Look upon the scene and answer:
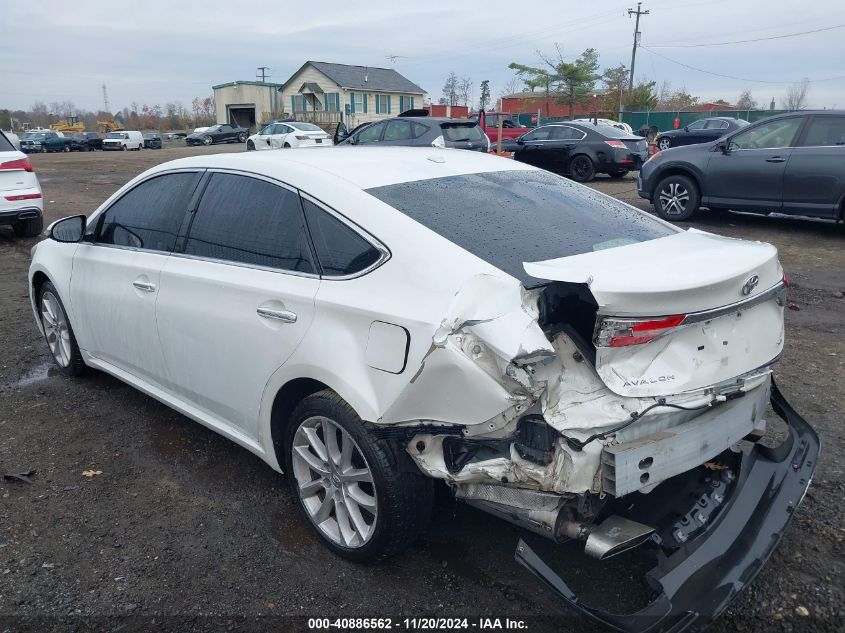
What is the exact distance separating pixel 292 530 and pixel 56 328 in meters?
2.89

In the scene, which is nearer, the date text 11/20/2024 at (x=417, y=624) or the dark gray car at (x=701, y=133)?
the date text 11/20/2024 at (x=417, y=624)

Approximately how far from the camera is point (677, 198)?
421 inches

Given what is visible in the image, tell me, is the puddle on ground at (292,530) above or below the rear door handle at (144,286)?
below

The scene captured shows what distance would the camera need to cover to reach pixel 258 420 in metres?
3.18

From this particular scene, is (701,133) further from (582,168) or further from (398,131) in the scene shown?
(398,131)

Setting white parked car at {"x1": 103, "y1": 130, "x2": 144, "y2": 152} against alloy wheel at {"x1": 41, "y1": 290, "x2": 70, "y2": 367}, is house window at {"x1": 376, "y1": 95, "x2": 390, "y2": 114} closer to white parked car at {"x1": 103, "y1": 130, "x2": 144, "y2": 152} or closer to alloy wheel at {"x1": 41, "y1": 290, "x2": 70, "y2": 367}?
white parked car at {"x1": 103, "y1": 130, "x2": 144, "y2": 152}

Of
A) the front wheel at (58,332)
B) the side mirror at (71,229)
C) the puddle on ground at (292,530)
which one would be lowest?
the puddle on ground at (292,530)

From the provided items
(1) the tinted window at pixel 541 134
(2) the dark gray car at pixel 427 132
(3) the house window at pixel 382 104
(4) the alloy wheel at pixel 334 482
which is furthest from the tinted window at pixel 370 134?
(3) the house window at pixel 382 104

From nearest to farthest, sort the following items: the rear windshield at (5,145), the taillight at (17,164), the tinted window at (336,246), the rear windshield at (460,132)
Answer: the tinted window at (336,246) < the taillight at (17,164) < the rear windshield at (5,145) < the rear windshield at (460,132)

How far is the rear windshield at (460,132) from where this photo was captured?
15.6 metres

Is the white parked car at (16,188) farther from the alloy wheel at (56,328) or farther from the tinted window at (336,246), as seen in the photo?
the tinted window at (336,246)

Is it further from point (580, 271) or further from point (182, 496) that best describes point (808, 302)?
point (182, 496)

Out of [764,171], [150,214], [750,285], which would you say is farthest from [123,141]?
[750,285]

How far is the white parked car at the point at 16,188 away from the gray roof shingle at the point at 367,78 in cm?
4351
